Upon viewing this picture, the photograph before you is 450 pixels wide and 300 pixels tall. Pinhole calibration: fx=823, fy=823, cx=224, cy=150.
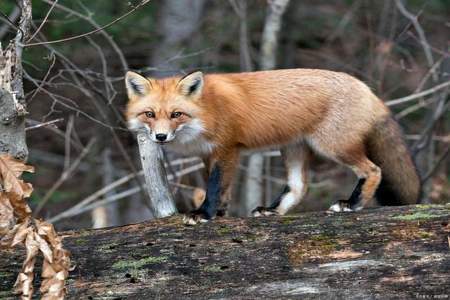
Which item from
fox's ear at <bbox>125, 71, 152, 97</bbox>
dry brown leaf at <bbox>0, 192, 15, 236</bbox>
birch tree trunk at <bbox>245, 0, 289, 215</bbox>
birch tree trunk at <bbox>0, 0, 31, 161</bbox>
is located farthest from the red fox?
birch tree trunk at <bbox>245, 0, 289, 215</bbox>

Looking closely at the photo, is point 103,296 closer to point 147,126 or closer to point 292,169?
point 147,126

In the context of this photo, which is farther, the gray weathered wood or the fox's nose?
the gray weathered wood

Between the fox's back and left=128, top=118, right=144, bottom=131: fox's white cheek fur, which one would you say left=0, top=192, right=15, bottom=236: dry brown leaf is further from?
the fox's back

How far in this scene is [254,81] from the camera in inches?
312

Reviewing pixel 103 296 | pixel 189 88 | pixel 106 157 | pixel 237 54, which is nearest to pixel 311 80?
pixel 189 88

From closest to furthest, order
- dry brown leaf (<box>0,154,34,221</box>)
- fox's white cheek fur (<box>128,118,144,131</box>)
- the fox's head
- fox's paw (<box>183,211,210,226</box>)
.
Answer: dry brown leaf (<box>0,154,34,221</box>), fox's paw (<box>183,211,210,226</box>), the fox's head, fox's white cheek fur (<box>128,118,144,131</box>)

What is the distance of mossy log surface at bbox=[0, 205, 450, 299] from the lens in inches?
225

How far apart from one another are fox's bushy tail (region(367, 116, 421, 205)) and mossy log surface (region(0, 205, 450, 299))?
1052mm

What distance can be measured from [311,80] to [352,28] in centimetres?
843

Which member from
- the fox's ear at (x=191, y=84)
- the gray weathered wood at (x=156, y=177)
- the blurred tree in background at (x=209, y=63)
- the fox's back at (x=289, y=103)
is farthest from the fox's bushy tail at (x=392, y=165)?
the blurred tree in background at (x=209, y=63)

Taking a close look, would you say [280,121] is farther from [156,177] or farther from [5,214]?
[5,214]

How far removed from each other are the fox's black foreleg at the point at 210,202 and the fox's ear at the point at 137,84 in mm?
950

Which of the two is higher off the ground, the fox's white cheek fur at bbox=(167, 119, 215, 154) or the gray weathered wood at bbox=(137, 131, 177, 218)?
the fox's white cheek fur at bbox=(167, 119, 215, 154)

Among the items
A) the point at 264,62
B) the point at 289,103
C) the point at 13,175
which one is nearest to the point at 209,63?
the point at 264,62
